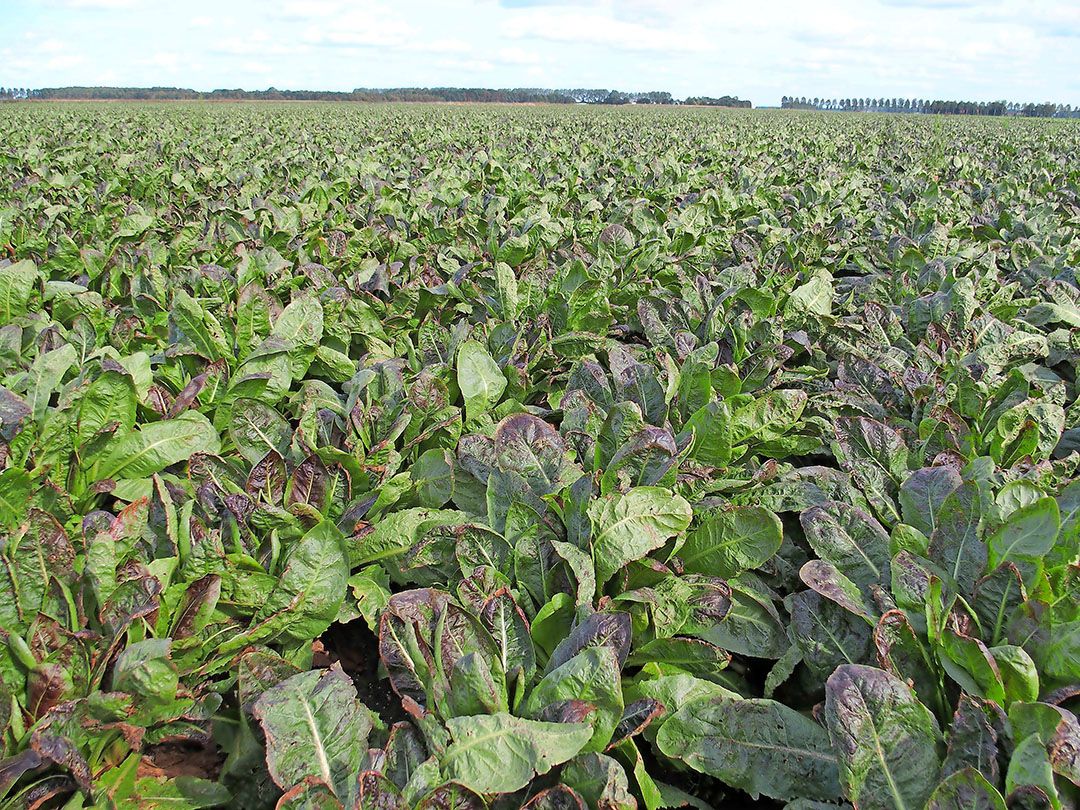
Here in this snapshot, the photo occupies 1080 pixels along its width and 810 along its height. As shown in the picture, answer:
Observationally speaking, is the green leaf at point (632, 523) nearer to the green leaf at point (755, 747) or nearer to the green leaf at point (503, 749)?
the green leaf at point (755, 747)

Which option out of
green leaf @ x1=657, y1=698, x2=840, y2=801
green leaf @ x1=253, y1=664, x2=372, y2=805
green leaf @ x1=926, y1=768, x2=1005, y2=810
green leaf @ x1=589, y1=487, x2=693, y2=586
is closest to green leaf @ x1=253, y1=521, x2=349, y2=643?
green leaf @ x1=253, y1=664, x2=372, y2=805

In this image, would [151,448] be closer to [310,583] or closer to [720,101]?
[310,583]

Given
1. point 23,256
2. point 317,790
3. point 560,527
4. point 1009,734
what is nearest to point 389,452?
point 560,527

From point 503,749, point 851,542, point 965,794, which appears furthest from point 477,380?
point 965,794

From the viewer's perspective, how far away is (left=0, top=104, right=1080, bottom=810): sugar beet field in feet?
5.28

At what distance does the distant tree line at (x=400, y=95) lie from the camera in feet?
274

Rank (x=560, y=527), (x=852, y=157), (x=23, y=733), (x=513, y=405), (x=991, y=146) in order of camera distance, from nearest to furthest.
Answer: (x=23, y=733) < (x=560, y=527) < (x=513, y=405) < (x=852, y=157) < (x=991, y=146)

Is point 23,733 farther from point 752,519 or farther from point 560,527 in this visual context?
point 752,519

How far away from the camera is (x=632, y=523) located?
6.82 feet

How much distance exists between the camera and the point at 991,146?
1755 centimetres

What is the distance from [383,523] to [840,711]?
4.89 ft

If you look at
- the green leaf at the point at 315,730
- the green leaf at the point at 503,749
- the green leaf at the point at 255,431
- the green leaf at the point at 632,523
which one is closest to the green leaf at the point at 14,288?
the green leaf at the point at 255,431

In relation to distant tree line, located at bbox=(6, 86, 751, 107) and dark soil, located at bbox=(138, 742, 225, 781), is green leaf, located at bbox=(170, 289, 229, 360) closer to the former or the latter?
dark soil, located at bbox=(138, 742, 225, 781)

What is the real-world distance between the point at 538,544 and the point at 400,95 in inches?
3899
